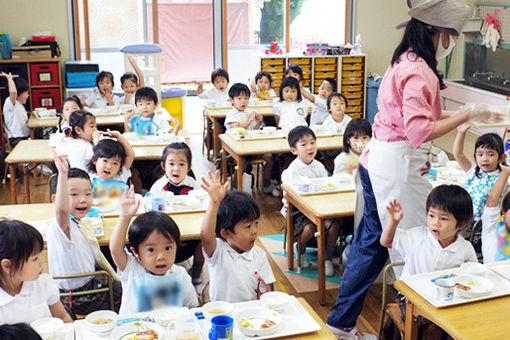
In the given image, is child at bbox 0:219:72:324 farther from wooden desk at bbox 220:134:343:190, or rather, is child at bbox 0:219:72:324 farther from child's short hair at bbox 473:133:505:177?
wooden desk at bbox 220:134:343:190

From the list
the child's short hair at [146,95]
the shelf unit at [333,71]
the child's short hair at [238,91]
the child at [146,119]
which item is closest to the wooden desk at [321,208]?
the child at [146,119]

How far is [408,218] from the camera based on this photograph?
2.97 metres

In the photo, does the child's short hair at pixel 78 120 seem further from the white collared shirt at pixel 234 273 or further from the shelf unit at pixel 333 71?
the shelf unit at pixel 333 71

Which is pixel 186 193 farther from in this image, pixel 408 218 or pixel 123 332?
pixel 123 332

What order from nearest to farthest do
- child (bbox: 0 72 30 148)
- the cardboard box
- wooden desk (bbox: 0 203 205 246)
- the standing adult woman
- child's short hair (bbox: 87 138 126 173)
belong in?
the standing adult woman, wooden desk (bbox: 0 203 205 246), child's short hair (bbox: 87 138 126 173), child (bbox: 0 72 30 148), the cardboard box

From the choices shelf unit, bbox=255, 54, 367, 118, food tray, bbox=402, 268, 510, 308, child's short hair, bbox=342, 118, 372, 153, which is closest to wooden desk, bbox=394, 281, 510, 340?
food tray, bbox=402, 268, 510, 308

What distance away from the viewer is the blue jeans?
10.1ft

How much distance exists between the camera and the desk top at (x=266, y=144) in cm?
523

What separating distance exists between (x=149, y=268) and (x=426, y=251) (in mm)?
1255

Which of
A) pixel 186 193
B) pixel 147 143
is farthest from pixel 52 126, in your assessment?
pixel 186 193

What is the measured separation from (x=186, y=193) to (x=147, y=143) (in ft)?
4.65

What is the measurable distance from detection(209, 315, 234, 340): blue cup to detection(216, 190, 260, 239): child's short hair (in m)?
0.76

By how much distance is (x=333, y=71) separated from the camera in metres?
9.57

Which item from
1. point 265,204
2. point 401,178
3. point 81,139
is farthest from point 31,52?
point 401,178
